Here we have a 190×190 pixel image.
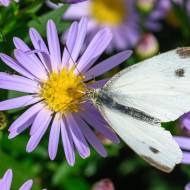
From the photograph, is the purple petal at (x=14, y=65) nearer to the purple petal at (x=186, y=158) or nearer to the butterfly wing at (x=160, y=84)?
the butterfly wing at (x=160, y=84)

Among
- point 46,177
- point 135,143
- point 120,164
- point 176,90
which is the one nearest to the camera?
point 135,143

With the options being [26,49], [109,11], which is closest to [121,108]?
[26,49]

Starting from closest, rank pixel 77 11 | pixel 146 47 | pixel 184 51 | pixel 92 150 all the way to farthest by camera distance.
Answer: pixel 184 51, pixel 92 150, pixel 146 47, pixel 77 11

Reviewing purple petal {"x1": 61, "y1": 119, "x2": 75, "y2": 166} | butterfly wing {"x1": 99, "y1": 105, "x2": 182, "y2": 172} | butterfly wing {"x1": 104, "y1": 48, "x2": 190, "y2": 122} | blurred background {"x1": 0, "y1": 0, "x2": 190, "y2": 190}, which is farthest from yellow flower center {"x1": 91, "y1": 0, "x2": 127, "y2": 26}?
butterfly wing {"x1": 99, "y1": 105, "x2": 182, "y2": 172}

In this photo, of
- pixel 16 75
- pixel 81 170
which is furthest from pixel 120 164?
pixel 16 75

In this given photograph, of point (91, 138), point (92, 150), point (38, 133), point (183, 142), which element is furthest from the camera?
point (92, 150)

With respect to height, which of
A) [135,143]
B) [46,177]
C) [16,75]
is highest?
[16,75]

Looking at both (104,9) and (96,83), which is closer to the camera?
(96,83)

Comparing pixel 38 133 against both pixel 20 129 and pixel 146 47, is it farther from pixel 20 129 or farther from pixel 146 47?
pixel 146 47

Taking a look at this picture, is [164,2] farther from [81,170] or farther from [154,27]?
[81,170]
